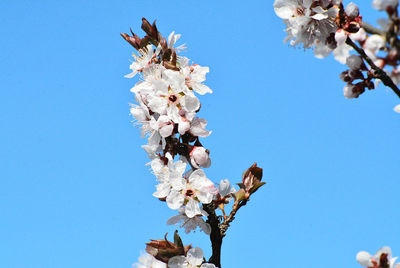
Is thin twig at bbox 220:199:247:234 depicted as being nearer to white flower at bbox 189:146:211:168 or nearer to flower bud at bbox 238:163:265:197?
flower bud at bbox 238:163:265:197

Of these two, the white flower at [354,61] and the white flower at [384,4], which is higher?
the white flower at [354,61]

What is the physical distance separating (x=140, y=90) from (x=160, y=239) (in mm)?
1083

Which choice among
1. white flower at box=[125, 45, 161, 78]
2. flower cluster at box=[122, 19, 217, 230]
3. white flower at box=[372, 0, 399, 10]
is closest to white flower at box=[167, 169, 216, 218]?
flower cluster at box=[122, 19, 217, 230]

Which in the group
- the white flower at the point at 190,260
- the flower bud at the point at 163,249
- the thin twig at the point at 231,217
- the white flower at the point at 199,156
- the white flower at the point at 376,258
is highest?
the white flower at the point at 199,156

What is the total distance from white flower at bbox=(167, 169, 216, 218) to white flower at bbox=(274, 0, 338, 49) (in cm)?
113

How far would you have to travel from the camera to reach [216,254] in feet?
11.3

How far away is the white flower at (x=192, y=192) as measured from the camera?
345 centimetres

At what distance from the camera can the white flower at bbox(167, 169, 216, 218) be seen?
11.3 feet

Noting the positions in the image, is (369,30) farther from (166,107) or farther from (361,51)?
(166,107)

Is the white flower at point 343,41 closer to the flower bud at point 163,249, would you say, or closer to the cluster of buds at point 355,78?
the cluster of buds at point 355,78

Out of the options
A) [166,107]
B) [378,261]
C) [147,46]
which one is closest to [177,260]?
[166,107]

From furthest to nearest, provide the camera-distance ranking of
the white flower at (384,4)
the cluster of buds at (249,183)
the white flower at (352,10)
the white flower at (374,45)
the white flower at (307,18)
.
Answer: the cluster of buds at (249,183), the white flower at (307,18), the white flower at (352,10), the white flower at (374,45), the white flower at (384,4)

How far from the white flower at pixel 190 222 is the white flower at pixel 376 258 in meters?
1.03

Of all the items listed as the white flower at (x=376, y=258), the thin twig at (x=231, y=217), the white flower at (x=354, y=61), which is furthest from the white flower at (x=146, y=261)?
the white flower at (x=354, y=61)
